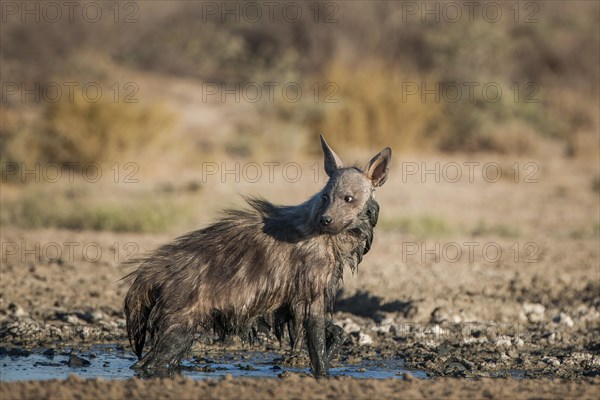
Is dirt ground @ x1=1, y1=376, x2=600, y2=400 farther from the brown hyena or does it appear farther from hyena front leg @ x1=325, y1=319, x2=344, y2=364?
hyena front leg @ x1=325, y1=319, x2=344, y2=364

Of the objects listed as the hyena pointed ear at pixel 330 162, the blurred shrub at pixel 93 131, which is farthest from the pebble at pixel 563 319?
the blurred shrub at pixel 93 131

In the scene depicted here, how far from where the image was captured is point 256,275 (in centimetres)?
682

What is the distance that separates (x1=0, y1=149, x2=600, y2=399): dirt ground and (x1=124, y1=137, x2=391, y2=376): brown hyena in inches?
23.1

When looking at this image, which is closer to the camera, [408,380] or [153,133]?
[408,380]

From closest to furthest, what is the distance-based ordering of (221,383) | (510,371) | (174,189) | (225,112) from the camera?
1. (221,383)
2. (510,371)
3. (174,189)
4. (225,112)

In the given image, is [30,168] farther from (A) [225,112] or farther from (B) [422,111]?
(B) [422,111]

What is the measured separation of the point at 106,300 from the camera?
32.0 ft

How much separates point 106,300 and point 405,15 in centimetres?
1893

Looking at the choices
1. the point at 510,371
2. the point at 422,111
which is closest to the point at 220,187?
the point at 422,111

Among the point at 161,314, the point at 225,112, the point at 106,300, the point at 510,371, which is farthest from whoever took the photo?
the point at 225,112

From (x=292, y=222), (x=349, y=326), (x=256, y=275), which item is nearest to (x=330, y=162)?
(x=292, y=222)

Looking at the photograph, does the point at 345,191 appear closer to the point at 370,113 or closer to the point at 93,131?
the point at 93,131

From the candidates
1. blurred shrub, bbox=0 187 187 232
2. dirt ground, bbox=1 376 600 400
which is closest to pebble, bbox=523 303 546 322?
dirt ground, bbox=1 376 600 400

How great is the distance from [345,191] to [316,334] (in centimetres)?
99
